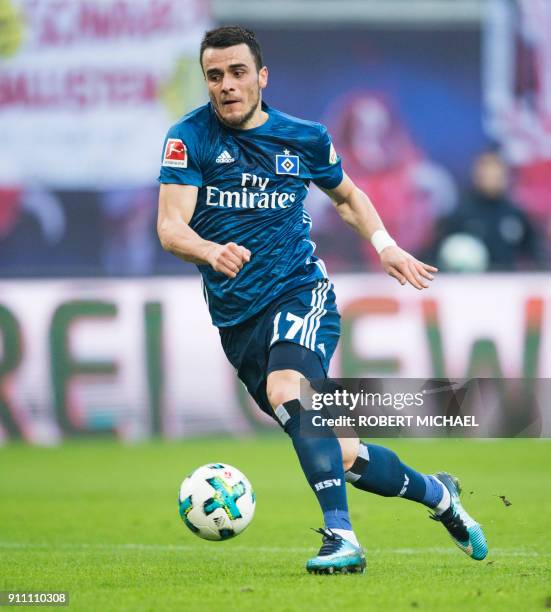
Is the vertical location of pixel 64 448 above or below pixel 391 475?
below

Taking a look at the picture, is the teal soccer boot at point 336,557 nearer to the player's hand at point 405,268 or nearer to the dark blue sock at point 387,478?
the dark blue sock at point 387,478

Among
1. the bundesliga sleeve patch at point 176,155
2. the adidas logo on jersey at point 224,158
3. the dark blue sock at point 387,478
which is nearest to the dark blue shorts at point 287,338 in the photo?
the dark blue sock at point 387,478

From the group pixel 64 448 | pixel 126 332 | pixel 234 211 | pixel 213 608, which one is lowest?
pixel 64 448

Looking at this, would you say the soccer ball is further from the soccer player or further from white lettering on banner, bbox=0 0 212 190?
white lettering on banner, bbox=0 0 212 190

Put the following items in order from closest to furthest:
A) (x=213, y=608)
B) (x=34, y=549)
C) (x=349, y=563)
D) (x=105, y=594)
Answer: (x=213, y=608) < (x=105, y=594) < (x=349, y=563) < (x=34, y=549)

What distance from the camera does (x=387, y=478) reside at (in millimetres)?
6379

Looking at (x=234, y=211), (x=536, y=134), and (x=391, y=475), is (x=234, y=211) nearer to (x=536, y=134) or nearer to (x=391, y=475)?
(x=391, y=475)

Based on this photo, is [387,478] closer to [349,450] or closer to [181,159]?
[349,450]

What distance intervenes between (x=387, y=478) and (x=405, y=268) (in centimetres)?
93

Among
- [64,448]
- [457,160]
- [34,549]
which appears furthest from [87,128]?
[34,549]

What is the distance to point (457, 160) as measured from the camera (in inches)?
736

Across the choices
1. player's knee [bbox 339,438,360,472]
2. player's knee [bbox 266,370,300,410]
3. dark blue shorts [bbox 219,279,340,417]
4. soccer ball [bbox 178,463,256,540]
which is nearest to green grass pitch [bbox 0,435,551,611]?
soccer ball [bbox 178,463,256,540]

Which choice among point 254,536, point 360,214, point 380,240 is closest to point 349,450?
point 380,240

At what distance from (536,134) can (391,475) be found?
1278 cm
